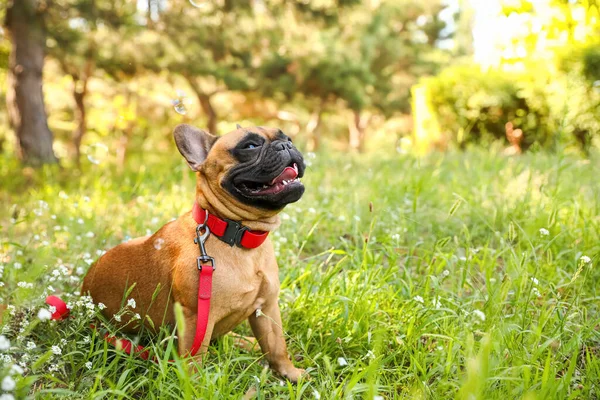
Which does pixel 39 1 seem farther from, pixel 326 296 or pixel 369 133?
pixel 369 133

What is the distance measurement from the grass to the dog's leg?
7 cm

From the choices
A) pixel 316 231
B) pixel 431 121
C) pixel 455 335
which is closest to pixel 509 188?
pixel 316 231

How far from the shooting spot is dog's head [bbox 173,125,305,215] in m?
2.27

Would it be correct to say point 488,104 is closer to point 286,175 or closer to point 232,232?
point 286,175

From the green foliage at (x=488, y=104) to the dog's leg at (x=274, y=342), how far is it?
275 inches

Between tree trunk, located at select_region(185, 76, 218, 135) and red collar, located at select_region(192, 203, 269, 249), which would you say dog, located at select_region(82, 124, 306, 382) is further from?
tree trunk, located at select_region(185, 76, 218, 135)

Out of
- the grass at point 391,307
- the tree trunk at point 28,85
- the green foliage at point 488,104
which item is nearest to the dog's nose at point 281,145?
the grass at point 391,307

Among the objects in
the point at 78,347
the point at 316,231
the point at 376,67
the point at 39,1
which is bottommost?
the point at 376,67

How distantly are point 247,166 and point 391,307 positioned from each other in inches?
47.2

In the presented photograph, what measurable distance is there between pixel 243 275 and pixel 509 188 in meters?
2.85

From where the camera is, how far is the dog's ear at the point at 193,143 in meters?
2.37

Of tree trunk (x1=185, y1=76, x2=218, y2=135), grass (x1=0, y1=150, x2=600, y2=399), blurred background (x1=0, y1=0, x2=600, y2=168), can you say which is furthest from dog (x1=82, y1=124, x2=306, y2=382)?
tree trunk (x1=185, y1=76, x2=218, y2=135)

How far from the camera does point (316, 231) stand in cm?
407

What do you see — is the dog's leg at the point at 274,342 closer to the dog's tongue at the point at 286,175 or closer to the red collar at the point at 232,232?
the red collar at the point at 232,232
